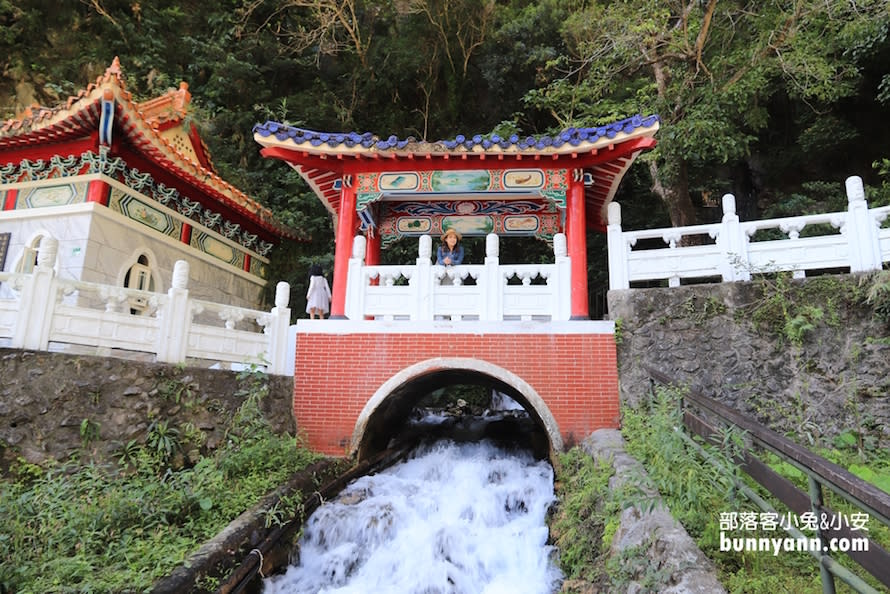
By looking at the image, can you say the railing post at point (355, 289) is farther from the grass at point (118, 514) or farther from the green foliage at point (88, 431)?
the green foliage at point (88, 431)

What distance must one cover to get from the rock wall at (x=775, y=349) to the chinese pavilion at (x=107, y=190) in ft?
26.9

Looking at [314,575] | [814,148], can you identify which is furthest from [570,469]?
[814,148]

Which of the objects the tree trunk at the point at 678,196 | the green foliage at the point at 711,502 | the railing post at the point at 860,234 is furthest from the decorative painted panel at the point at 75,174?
the railing post at the point at 860,234

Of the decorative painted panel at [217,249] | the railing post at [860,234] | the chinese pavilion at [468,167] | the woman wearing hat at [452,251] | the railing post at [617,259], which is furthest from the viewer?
the decorative painted panel at [217,249]

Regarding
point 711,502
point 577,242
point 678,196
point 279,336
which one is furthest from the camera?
point 678,196

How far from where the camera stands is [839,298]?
653 cm

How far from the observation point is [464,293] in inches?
308

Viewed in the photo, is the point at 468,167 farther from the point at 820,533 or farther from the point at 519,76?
the point at 519,76

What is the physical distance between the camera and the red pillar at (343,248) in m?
8.20

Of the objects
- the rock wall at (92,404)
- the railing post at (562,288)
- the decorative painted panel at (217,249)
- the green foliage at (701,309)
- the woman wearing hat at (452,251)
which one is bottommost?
the rock wall at (92,404)

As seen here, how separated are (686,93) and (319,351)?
29.9ft

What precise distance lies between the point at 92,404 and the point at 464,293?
4.67 metres

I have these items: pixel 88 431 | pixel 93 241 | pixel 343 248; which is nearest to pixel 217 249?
pixel 93 241

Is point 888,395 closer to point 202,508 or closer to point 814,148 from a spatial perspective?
point 202,508
